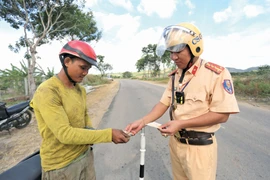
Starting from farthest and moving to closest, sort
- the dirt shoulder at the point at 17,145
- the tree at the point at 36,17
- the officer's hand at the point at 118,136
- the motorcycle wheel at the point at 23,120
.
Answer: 1. the tree at the point at 36,17
2. the motorcycle wheel at the point at 23,120
3. the dirt shoulder at the point at 17,145
4. the officer's hand at the point at 118,136

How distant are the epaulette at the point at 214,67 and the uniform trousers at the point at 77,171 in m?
→ 1.46

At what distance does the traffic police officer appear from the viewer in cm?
130

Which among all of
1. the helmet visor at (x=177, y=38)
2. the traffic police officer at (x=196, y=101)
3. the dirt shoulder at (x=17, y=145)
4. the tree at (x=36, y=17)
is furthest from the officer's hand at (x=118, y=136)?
the tree at (x=36, y=17)

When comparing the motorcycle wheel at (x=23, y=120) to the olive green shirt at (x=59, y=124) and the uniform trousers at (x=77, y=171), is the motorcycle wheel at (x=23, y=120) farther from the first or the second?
the olive green shirt at (x=59, y=124)

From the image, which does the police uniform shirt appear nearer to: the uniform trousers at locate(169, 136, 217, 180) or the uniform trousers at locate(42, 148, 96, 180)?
the uniform trousers at locate(169, 136, 217, 180)

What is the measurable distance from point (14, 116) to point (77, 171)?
4.34 meters

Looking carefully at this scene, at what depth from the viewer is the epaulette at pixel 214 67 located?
52.4 inches

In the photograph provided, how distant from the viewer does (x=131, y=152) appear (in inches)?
135

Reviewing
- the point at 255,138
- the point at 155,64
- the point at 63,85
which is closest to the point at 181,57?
the point at 63,85

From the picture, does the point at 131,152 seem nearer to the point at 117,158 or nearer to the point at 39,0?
the point at 117,158

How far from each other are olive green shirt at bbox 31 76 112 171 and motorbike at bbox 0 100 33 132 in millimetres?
4180

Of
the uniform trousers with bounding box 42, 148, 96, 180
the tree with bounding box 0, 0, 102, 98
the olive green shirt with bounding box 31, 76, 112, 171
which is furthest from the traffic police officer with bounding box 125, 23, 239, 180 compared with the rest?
the tree with bounding box 0, 0, 102, 98

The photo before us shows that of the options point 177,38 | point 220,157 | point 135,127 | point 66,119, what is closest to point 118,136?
point 135,127

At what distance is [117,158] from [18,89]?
32.8 ft
